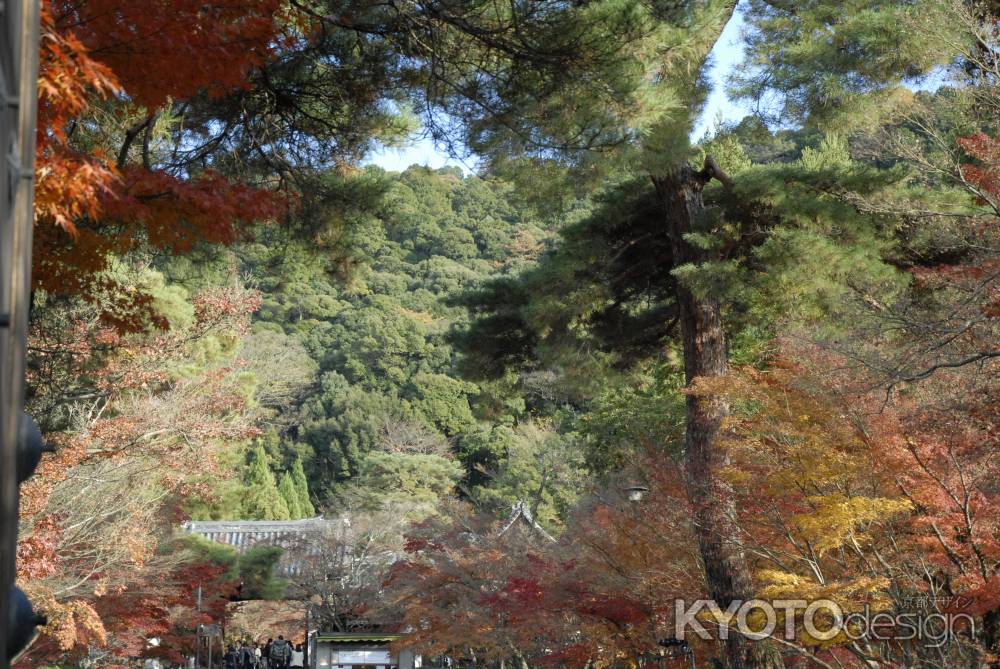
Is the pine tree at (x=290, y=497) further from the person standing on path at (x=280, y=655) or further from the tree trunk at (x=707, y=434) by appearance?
the tree trunk at (x=707, y=434)

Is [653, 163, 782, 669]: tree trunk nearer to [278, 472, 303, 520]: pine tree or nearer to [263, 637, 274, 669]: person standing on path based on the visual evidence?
[263, 637, 274, 669]: person standing on path

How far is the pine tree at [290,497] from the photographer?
29.5 metres

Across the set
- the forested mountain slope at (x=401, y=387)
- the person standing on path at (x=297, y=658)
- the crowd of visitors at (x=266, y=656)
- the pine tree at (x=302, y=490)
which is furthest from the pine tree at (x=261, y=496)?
the person standing on path at (x=297, y=658)

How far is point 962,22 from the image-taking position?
7.30 meters

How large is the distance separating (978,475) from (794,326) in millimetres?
2677

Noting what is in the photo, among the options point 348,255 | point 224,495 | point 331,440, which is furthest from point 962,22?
point 331,440

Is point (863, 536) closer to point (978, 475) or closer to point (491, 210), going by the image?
point (978, 475)

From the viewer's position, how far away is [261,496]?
2759 cm

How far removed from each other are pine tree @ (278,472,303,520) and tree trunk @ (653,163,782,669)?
21578 mm

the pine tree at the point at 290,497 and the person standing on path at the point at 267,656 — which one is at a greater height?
the pine tree at the point at 290,497

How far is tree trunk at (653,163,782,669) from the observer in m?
8.38

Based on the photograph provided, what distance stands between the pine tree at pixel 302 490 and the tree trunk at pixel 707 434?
2259 centimetres

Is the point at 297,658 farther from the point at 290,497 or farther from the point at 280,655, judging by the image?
the point at 290,497

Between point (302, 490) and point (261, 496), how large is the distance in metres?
3.84
